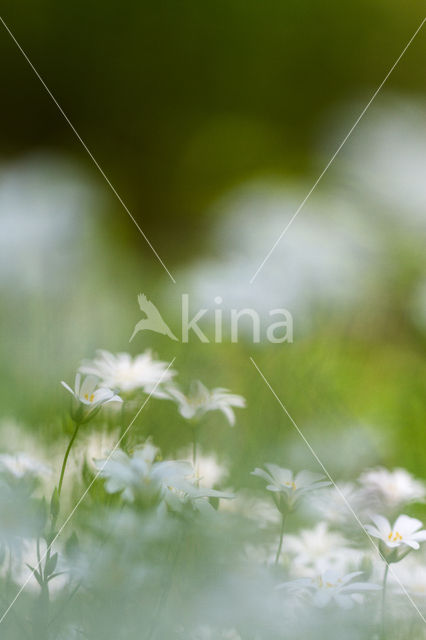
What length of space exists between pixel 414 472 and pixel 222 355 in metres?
0.16

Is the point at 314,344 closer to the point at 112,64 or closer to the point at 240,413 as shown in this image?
the point at 240,413

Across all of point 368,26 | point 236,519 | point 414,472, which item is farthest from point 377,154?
point 236,519

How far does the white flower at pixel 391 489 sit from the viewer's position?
335 mm

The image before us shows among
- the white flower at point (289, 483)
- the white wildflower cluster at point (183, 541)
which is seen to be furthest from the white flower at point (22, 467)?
the white flower at point (289, 483)

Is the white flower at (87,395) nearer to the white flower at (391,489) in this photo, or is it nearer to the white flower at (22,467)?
the white flower at (22,467)

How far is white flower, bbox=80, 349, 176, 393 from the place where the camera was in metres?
0.33

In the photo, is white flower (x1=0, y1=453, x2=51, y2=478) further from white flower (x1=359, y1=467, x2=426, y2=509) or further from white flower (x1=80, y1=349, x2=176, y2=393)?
white flower (x1=359, y1=467, x2=426, y2=509)

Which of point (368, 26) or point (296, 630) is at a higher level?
point (368, 26)

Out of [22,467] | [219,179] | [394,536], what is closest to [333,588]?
[394,536]

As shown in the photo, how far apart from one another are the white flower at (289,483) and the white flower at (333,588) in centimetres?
4

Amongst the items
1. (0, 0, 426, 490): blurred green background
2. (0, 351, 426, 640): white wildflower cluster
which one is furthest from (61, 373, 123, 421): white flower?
(0, 0, 426, 490): blurred green background

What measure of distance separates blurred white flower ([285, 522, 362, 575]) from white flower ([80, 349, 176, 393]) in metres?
0.11

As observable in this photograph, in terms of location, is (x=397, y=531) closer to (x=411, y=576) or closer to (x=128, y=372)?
(x=411, y=576)

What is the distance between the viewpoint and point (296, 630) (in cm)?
26
